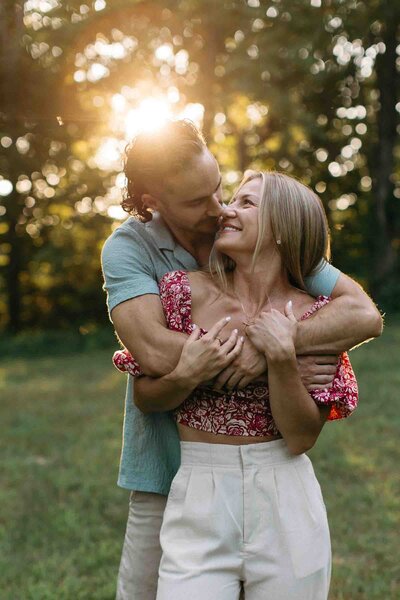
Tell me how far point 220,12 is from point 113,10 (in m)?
2.40

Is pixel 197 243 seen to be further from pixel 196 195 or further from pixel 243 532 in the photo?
pixel 243 532

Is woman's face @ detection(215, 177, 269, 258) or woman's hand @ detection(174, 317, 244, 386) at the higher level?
woman's face @ detection(215, 177, 269, 258)

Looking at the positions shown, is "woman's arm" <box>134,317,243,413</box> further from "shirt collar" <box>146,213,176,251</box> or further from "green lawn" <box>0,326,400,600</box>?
"green lawn" <box>0,326,400,600</box>

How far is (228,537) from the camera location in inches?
92.4

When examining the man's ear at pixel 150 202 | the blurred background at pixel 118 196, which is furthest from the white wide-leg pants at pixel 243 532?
the blurred background at pixel 118 196

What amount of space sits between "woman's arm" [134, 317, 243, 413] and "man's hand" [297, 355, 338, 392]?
20cm

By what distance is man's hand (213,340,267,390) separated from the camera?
2.39m

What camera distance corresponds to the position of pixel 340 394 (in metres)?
2.46

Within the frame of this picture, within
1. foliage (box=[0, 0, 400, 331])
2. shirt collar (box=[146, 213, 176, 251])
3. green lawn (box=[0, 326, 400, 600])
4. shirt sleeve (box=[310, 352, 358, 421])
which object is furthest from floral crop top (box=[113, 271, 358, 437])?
foliage (box=[0, 0, 400, 331])

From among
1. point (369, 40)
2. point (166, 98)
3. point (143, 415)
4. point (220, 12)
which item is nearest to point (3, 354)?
point (166, 98)

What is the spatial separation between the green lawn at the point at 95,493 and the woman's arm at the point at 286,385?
2.12 metres

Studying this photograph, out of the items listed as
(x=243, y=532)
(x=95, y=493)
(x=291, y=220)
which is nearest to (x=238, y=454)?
(x=243, y=532)

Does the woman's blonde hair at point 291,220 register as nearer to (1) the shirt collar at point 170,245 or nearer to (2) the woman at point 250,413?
(2) the woman at point 250,413

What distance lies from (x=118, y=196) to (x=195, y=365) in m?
14.3
